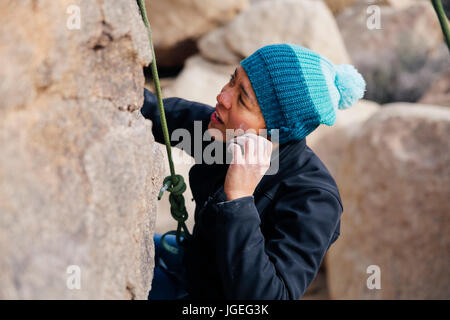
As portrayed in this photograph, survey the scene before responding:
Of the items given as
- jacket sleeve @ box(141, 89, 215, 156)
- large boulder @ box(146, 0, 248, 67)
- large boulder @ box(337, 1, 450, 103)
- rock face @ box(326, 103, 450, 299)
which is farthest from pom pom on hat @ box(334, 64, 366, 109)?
large boulder @ box(337, 1, 450, 103)

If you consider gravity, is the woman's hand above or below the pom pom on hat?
below

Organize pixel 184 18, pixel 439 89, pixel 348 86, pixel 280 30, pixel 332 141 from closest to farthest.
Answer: pixel 348 86 < pixel 332 141 < pixel 280 30 < pixel 184 18 < pixel 439 89

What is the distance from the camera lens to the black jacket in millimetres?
954

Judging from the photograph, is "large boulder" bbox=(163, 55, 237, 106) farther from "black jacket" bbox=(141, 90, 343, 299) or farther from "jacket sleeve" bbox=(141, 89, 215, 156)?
"black jacket" bbox=(141, 90, 343, 299)

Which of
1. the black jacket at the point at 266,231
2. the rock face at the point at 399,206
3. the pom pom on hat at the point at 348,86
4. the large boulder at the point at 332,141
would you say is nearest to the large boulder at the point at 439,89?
the large boulder at the point at 332,141

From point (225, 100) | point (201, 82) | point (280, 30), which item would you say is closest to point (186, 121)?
point (225, 100)

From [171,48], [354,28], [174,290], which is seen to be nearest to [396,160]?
[174,290]

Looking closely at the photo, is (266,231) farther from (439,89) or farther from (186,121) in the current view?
(439,89)

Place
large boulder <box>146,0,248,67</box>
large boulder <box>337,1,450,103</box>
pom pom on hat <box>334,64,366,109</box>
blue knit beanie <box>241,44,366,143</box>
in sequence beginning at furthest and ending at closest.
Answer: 1. large boulder <box>337,1,450,103</box>
2. large boulder <box>146,0,248,67</box>
3. pom pom on hat <box>334,64,366,109</box>
4. blue knit beanie <box>241,44,366,143</box>

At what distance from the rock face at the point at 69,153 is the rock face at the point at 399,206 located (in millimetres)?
1996

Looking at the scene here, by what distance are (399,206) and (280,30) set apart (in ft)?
6.70

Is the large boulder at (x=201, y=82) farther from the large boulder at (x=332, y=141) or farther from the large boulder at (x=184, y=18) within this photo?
the large boulder at (x=332, y=141)

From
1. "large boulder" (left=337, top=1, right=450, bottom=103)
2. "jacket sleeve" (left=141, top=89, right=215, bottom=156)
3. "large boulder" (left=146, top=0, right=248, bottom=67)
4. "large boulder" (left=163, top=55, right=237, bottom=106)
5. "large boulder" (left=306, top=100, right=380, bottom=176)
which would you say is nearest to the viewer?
"jacket sleeve" (left=141, top=89, right=215, bottom=156)

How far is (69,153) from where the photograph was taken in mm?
696
